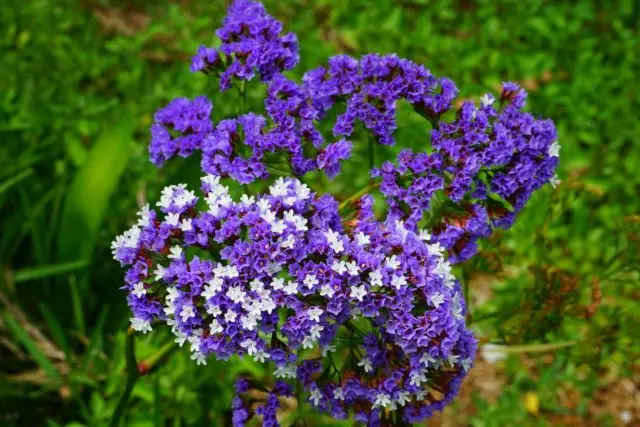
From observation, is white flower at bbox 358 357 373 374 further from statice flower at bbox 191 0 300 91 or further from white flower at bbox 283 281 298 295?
statice flower at bbox 191 0 300 91

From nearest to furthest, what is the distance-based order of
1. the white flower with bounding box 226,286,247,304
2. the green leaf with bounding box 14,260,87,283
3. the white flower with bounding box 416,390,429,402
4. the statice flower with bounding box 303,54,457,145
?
the white flower with bounding box 226,286,247,304 → the white flower with bounding box 416,390,429,402 → the statice flower with bounding box 303,54,457,145 → the green leaf with bounding box 14,260,87,283

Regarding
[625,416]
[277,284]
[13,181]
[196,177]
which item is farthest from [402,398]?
[625,416]

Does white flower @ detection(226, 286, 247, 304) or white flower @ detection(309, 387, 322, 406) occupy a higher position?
white flower @ detection(226, 286, 247, 304)

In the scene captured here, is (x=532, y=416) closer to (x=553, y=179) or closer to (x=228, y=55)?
(x=553, y=179)

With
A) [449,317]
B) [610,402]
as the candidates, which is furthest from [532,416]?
[449,317]

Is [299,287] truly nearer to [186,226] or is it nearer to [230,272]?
[230,272]

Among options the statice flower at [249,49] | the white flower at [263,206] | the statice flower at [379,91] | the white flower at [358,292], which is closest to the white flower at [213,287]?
the white flower at [263,206]

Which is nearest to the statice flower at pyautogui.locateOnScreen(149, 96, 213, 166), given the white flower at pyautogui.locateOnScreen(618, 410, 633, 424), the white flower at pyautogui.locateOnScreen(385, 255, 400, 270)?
the white flower at pyautogui.locateOnScreen(385, 255, 400, 270)
